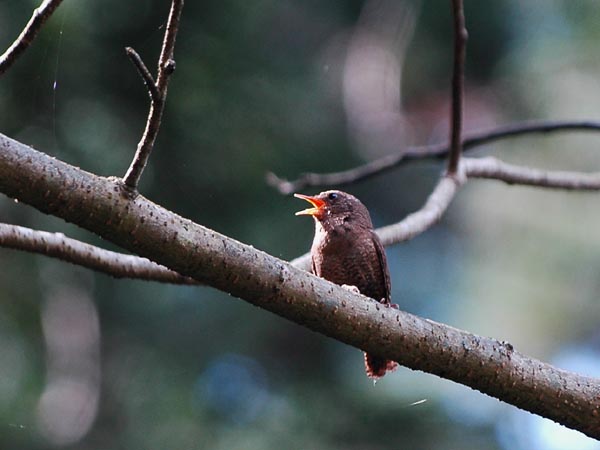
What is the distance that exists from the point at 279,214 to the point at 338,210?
5.82 meters

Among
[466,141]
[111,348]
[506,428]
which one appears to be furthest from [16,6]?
[506,428]

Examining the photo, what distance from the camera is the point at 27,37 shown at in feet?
7.86

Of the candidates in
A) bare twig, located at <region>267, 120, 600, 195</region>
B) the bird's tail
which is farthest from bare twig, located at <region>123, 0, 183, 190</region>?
bare twig, located at <region>267, 120, 600, 195</region>

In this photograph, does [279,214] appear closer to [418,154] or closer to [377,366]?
[418,154]

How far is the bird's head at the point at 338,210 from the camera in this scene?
4.10m

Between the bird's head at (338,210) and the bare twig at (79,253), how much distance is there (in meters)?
0.95

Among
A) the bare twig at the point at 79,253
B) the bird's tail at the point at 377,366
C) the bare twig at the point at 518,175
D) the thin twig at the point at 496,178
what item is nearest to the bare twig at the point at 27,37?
the bare twig at the point at 79,253

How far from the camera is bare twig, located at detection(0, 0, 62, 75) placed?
7.77 feet

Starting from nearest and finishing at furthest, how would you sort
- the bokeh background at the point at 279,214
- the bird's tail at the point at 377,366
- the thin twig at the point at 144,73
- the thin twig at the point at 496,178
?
the thin twig at the point at 144,73 → the bird's tail at the point at 377,366 → the thin twig at the point at 496,178 → the bokeh background at the point at 279,214

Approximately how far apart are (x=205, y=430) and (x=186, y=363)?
1023 mm

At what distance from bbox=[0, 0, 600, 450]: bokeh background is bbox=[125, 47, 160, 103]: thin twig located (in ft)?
Answer: 16.8

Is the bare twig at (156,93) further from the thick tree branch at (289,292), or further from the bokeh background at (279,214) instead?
the bokeh background at (279,214)

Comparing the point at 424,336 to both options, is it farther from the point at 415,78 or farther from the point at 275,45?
the point at 415,78

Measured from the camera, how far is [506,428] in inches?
397
